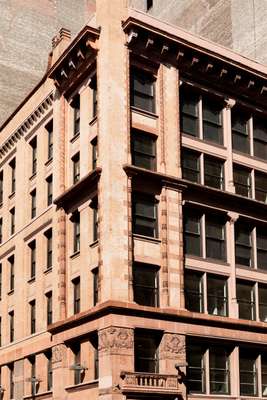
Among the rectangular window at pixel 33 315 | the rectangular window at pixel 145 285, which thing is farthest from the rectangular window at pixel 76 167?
the rectangular window at pixel 33 315

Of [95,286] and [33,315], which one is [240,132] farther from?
[33,315]

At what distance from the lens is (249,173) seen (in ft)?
144

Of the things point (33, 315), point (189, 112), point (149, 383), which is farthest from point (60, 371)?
point (189, 112)

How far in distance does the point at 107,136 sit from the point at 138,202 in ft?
11.5

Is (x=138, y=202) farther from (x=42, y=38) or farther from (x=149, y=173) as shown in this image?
(x=42, y=38)

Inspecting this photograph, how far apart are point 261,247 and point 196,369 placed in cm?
852

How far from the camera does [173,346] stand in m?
36.4

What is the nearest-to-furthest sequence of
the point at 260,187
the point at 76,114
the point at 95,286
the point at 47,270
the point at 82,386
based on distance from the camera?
the point at 82,386, the point at 95,286, the point at 76,114, the point at 47,270, the point at 260,187

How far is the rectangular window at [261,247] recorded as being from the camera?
42.8m

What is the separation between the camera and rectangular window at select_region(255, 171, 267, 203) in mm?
43906

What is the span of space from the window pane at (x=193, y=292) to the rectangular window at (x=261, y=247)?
4634 millimetres

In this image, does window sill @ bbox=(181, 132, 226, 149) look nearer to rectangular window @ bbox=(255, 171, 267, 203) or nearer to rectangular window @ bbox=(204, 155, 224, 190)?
rectangular window @ bbox=(204, 155, 224, 190)

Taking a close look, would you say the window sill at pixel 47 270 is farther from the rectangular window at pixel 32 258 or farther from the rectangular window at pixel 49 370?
the rectangular window at pixel 49 370

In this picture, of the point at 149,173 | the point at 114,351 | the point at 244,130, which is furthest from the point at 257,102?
the point at 114,351
